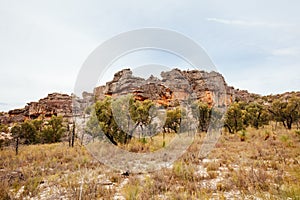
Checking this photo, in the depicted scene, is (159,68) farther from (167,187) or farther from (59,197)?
(59,197)

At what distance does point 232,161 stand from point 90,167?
5563mm

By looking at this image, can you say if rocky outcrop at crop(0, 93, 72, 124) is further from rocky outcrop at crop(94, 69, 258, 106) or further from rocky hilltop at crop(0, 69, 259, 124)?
rocky outcrop at crop(94, 69, 258, 106)

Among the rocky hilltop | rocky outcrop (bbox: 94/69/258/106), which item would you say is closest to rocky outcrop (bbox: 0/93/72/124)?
the rocky hilltop

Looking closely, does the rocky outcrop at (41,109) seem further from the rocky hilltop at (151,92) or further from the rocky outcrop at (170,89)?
the rocky outcrop at (170,89)

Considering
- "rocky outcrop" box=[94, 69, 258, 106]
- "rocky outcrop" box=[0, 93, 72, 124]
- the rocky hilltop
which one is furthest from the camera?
"rocky outcrop" box=[0, 93, 72, 124]

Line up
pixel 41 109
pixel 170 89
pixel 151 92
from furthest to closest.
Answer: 1. pixel 41 109
2. pixel 170 89
3. pixel 151 92

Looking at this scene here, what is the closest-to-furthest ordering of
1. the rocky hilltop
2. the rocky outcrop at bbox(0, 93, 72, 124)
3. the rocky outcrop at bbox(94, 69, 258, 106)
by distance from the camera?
the rocky outcrop at bbox(94, 69, 258, 106) → the rocky hilltop → the rocky outcrop at bbox(0, 93, 72, 124)

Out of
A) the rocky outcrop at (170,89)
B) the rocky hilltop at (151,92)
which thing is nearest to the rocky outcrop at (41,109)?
the rocky hilltop at (151,92)

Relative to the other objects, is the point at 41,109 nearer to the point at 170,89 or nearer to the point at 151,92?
the point at 151,92

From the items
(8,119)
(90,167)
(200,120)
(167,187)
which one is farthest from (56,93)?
(167,187)

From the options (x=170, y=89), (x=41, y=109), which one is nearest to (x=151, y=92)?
(x=170, y=89)

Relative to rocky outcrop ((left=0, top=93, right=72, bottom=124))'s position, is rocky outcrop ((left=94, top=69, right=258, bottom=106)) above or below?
above

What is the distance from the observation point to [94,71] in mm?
7223

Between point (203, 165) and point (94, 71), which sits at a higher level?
point (94, 71)
